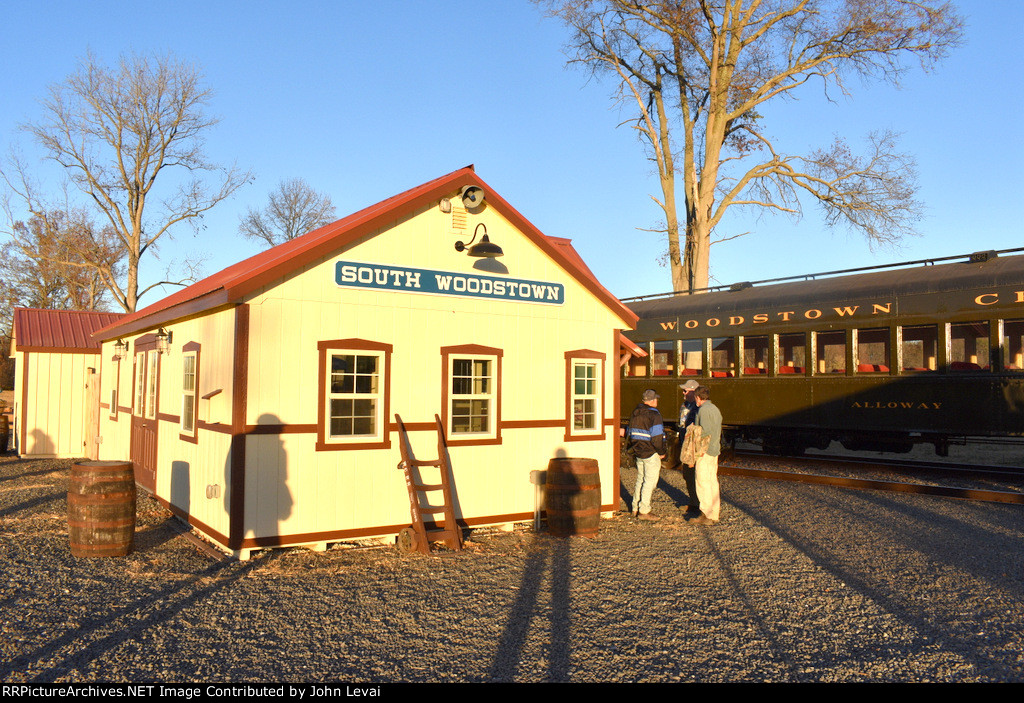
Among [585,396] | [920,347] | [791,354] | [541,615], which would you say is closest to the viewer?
[541,615]

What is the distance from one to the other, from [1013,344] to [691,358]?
21.1 feet

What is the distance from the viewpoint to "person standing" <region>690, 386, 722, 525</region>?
10.7 metres

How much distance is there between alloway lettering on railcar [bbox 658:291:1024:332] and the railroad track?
10.2ft

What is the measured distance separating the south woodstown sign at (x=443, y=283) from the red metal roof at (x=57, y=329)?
12168 millimetres

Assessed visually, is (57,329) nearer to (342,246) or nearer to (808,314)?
(342,246)

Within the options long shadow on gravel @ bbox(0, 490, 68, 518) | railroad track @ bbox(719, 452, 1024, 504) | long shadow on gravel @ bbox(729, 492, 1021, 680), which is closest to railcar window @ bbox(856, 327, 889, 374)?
railroad track @ bbox(719, 452, 1024, 504)

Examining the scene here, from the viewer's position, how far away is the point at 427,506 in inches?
381

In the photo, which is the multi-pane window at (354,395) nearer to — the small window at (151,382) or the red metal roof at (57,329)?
the small window at (151,382)

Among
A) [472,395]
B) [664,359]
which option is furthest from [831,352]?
[472,395]

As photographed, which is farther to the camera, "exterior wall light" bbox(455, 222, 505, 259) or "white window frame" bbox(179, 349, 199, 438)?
"exterior wall light" bbox(455, 222, 505, 259)

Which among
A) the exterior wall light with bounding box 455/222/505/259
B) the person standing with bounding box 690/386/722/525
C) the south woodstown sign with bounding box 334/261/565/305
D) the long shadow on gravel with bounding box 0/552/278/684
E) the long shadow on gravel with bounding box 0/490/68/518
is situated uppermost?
the exterior wall light with bounding box 455/222/505/259

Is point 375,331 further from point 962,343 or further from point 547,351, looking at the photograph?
point 962,343

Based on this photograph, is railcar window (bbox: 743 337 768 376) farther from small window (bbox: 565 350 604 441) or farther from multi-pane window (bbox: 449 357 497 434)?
multi-pane window (bbox: 449 357 497 434)

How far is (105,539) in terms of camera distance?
8445mm
